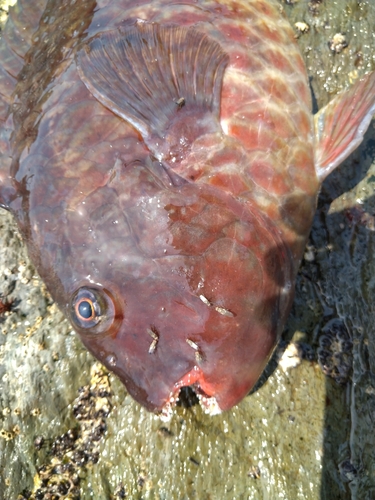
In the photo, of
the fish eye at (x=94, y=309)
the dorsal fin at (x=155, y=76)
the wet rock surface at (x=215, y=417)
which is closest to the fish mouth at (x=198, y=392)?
the fish eye at (x=94, y=309)

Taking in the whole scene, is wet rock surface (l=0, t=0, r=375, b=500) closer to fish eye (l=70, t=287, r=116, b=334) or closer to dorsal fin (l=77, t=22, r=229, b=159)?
fish eye (l=70, t=287, r=116, b=334)

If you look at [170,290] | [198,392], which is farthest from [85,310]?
[198,392]

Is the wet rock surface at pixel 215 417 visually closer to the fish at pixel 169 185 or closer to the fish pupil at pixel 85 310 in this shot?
the fish at pixel 169 185

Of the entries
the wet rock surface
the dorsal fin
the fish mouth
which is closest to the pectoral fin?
the wet rock surface

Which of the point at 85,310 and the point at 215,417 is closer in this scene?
the point at 85,310

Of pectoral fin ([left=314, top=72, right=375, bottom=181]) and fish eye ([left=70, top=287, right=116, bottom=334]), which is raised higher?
fish eye ([left=70, top=287, right=116, bottom=334])

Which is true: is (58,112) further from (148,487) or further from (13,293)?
(148,487)

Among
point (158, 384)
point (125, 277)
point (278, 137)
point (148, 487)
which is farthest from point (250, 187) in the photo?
point (148, 487)

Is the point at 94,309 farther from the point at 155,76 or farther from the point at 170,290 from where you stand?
the point at 155,76
